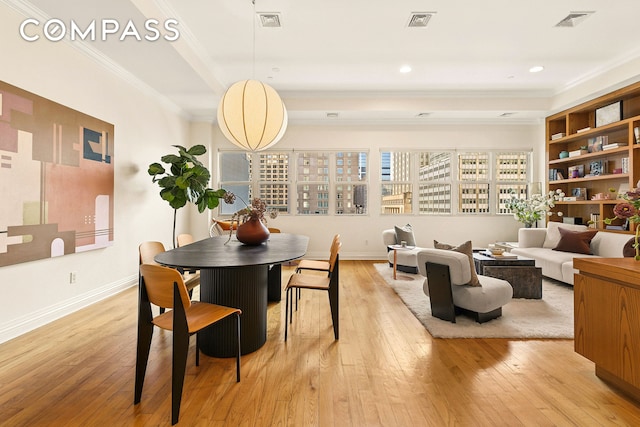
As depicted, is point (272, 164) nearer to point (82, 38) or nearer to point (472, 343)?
point (82, 38)

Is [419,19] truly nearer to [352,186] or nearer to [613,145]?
[352,186]

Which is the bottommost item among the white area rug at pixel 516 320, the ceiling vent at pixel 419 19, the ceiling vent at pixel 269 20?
the white area rug at pixel 516 320

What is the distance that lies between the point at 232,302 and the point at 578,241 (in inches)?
198

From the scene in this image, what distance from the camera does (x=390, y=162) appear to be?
6.88 meters

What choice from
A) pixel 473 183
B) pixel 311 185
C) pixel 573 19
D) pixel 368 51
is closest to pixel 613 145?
pixel 473 183

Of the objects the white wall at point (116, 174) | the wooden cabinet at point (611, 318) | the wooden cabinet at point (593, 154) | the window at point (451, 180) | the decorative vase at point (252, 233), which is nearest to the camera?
the wooden cabinet at point (611, 318)

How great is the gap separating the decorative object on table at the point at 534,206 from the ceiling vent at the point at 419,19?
420 centimetres

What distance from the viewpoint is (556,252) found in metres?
4.84

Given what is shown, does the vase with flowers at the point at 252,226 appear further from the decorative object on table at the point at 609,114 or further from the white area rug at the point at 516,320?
the decorative object on table at the point at 609,114

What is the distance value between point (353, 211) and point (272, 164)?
2.02 metres

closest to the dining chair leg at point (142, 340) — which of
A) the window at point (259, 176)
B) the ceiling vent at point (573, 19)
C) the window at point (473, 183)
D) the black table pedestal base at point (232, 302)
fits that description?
the black table pedestal base at point (232, 302)

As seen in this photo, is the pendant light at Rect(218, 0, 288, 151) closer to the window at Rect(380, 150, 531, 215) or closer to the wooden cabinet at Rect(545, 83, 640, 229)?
the window at Rect(380, 150, 531, 215)

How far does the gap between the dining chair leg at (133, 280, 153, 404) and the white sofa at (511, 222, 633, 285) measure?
4.39m

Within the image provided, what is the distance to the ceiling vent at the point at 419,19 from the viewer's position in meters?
3.46
